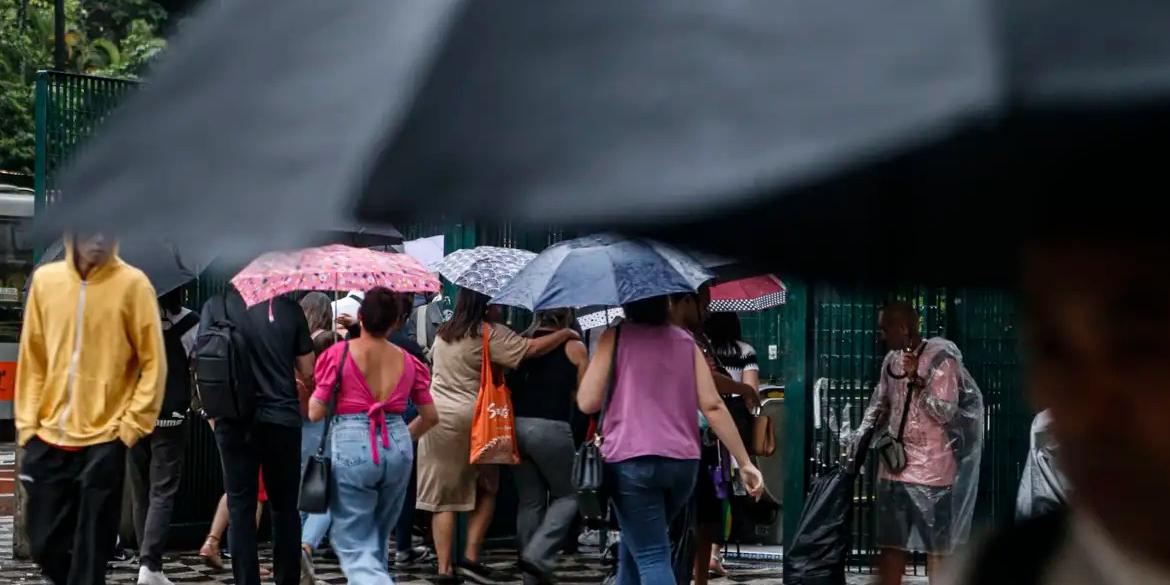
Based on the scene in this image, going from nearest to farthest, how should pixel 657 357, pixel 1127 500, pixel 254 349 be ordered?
pixel 1127 500, pixel 657 357, pixel 254 349

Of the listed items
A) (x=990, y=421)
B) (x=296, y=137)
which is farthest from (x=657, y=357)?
(x=296, y=137)

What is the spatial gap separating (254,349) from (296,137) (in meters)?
7.99

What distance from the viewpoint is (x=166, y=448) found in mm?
10812

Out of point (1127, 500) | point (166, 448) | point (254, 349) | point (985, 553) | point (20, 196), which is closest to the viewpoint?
point (1127, 500)

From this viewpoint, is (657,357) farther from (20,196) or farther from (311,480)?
(20,196)

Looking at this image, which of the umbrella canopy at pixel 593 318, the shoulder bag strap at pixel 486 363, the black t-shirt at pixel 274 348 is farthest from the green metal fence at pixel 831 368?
the black t-shirt at pixel 274 348

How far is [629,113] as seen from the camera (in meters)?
1.08

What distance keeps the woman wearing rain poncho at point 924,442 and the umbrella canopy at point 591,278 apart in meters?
1.21

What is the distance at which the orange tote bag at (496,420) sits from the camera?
1020cm

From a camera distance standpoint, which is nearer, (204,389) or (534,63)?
(534,63)

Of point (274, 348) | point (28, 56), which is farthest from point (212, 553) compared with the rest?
point (28, 56)

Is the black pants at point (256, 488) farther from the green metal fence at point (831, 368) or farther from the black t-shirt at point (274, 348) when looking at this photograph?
the green metal fence at point (831, 368)

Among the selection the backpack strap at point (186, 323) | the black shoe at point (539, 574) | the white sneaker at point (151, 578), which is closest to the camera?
the black shoe at point (539, 574)

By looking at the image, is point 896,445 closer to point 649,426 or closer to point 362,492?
point 649,426
